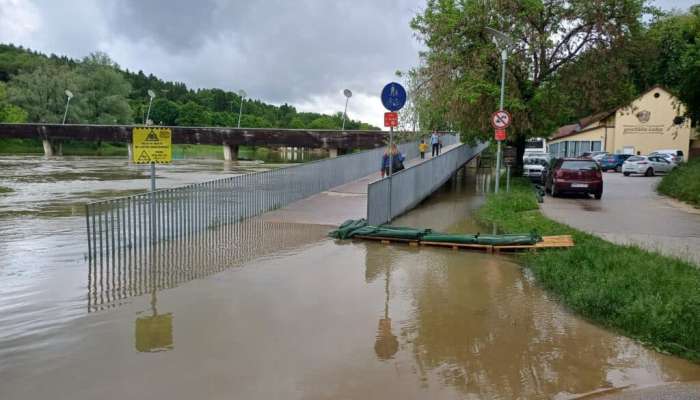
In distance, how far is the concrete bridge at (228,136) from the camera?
153ft

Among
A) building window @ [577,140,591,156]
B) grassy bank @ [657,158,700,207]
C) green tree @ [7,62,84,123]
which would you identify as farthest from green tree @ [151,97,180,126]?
grassy bank @ [657,158,700,207]

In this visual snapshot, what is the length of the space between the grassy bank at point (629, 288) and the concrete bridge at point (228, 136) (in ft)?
118

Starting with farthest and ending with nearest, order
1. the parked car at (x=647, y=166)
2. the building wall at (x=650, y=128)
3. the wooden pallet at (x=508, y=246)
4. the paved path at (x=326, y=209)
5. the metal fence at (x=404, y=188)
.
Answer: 1. the building wall at (x=650, y=128)
2. the parked car at (x=647, y=166)
3. the paved path at (x=326, y=209)
4. the metal fence at (x=404, y=188)
5. the wooden pallet at (x=508, y=246)

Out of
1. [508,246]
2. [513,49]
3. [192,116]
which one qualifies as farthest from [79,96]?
[508,246]

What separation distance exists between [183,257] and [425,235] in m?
4.49

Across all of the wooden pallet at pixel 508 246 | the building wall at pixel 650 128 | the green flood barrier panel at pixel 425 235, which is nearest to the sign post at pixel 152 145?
the green flood barrier panel at pixel 425 235

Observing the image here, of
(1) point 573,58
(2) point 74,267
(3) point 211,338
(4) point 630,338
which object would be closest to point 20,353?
(3) point 211,338

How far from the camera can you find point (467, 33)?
23594 mm

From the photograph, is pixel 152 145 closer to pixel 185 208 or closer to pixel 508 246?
pixel 185 208

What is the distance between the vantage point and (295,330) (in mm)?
5859

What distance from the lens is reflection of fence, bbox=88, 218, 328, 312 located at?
24.5ft

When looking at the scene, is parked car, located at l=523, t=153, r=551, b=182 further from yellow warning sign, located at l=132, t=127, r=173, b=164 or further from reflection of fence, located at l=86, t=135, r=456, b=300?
yellow warning sign, located at l=132, t=127, r=173, b=164

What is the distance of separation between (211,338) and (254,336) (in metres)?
0.42

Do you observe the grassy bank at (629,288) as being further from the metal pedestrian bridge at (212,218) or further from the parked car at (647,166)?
the parked car at (647,166)
